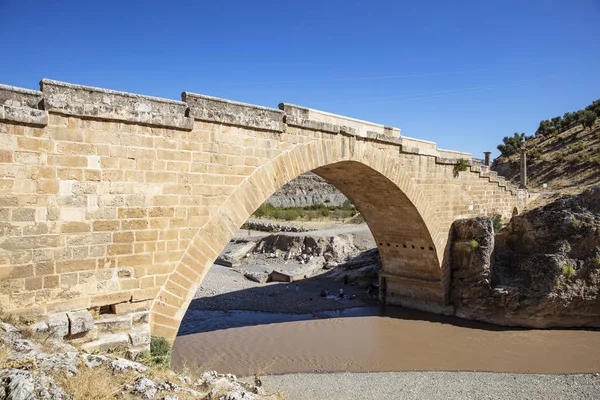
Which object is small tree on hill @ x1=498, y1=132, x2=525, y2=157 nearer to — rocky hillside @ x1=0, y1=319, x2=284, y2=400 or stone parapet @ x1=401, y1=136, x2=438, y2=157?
stone parapet @ x1=401, y1=136, x2=438, y2=157

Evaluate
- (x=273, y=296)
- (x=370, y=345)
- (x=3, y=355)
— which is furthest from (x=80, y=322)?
(x=273, y=296)

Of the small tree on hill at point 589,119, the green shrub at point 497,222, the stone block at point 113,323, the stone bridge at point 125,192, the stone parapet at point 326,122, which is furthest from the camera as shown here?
the small tree on hill at point 589,119

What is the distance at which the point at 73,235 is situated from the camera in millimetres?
5133

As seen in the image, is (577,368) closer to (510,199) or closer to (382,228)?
(382,228)

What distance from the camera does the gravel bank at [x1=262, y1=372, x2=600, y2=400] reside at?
24.8 ft

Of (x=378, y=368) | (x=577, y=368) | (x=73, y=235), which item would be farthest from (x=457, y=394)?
(x=73, y=235)

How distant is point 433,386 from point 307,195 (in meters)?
36.3

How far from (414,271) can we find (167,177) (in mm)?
9328

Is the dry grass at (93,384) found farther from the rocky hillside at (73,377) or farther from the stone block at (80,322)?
the stone block at (80,322)

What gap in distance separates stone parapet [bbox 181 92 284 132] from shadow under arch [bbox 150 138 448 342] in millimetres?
640

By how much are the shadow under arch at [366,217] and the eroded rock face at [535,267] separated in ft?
2.73

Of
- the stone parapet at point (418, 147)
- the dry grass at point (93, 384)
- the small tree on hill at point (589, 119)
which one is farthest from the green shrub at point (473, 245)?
the small tree on hill at point (589, 119)

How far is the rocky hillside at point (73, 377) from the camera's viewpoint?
3.15 m

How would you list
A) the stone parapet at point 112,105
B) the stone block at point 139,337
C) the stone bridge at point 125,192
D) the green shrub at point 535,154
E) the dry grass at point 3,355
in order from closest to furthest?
the dry grass at point 3,355 → the stone bridge at point 125,192 → the stone parapet at point 112,105 → the stone block at point 139,337 → the green shrub at point 535,154
